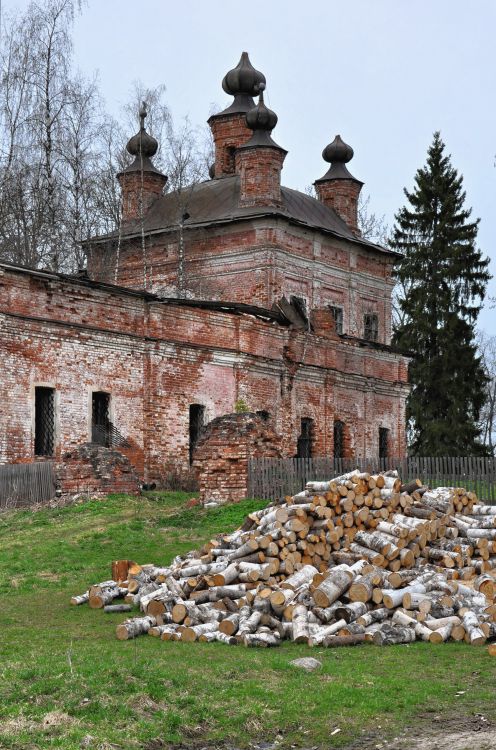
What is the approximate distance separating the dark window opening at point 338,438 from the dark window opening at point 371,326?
7.79m

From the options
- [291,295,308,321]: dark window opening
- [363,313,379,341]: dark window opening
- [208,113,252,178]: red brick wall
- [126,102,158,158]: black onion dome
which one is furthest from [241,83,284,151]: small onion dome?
[363,313,379,341]: dark window opening

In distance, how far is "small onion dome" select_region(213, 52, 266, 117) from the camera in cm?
4209

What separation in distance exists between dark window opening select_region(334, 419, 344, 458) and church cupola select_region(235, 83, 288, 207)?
8150mm

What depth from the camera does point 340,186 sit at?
142ft

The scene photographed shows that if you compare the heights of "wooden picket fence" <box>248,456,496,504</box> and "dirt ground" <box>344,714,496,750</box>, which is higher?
"wooden picket fence" <box>248,456,496,504</box>

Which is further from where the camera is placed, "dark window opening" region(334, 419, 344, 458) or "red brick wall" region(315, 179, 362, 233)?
"red brick wall" region(315, 179, 362, 233)

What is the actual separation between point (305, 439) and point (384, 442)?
599 centimetres

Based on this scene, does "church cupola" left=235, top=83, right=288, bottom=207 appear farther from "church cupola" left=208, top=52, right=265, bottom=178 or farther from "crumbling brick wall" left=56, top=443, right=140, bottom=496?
"crumbling brick wall" left=56, top=443, right=140, bottom=496

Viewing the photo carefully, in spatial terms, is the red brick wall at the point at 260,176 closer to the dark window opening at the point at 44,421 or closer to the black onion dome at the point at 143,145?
the black onion dome at the point at 143,145

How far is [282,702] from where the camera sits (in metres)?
8.97

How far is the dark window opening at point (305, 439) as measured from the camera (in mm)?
32562

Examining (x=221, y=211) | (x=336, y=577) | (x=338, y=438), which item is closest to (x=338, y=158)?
(x=221, y=211)

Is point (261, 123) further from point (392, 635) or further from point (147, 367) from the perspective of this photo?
point (392, 635)

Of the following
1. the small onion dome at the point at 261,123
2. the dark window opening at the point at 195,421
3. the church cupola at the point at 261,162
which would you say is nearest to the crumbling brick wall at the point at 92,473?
the dark window opening at the point at 195,421
